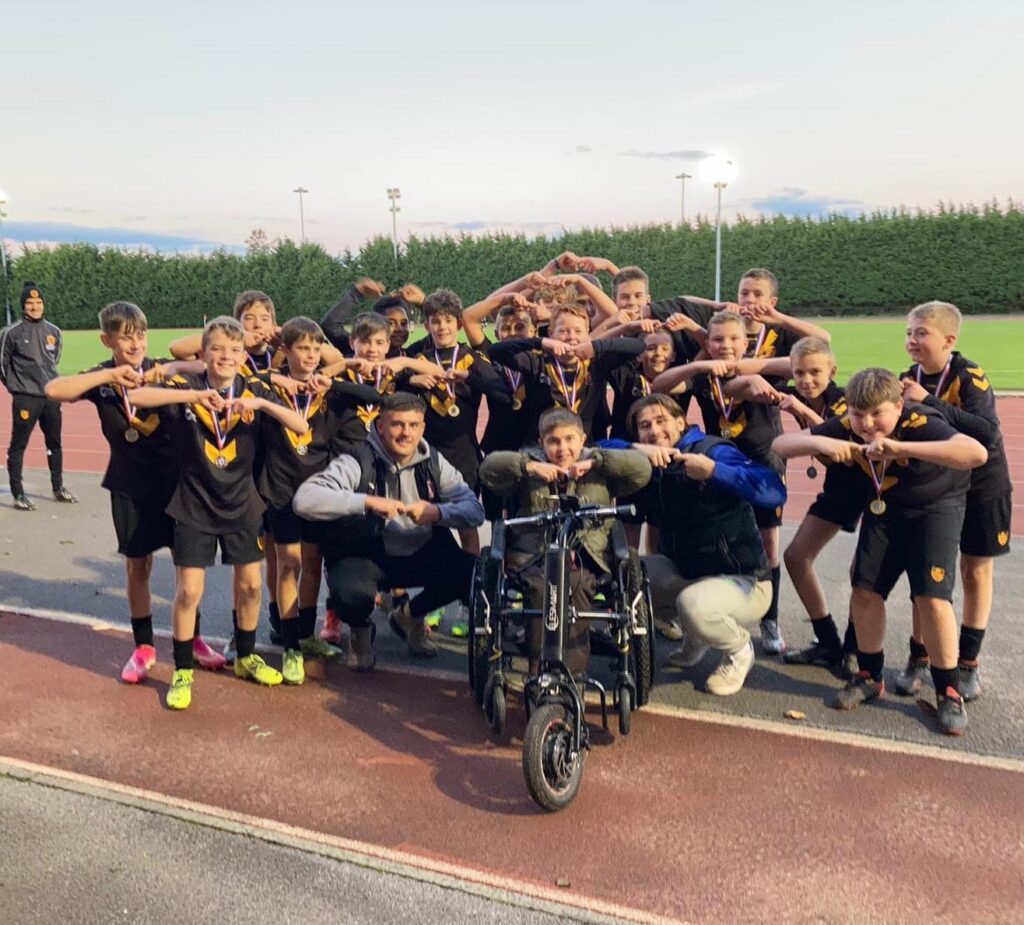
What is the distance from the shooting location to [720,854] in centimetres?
331

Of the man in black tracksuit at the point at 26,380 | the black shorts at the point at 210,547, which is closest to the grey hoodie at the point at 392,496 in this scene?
the black shorts at the point at 210,547

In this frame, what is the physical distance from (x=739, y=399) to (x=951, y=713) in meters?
1.91

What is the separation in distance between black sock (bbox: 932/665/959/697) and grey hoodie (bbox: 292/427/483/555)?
2.27 metres

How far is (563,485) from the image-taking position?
15.0 ft

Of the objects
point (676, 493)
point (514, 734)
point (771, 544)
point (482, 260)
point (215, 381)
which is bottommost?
point (514, 734)

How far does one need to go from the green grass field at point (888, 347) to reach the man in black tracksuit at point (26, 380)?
51.1 feet

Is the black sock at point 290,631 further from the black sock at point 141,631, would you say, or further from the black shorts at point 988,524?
the black shorts at point 988,524

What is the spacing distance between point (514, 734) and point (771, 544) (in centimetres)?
206

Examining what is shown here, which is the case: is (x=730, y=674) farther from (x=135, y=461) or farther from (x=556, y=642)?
(x=135, y=461)

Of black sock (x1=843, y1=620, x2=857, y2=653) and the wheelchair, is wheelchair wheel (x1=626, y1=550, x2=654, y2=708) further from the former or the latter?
black sock (x1=843, y1=620, x2=857, y2=653)

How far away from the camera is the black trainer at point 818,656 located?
5143 mm

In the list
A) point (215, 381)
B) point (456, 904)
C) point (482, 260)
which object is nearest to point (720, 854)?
point (456, 904)

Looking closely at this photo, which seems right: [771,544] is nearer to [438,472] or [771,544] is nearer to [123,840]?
[438,472]

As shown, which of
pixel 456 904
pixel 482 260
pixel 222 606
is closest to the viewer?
pixel 456 904
